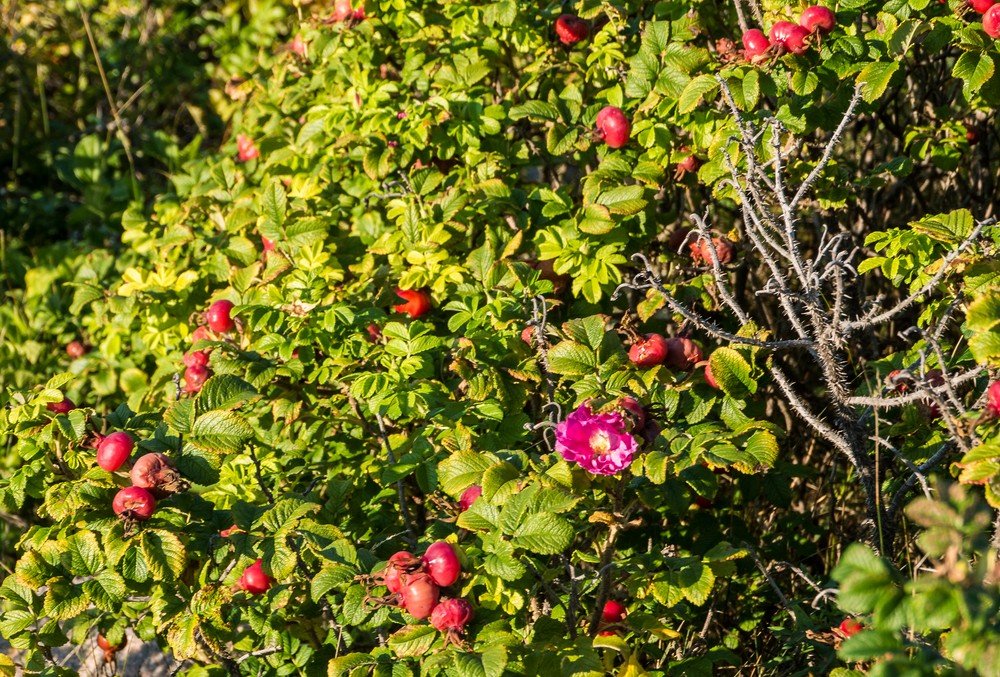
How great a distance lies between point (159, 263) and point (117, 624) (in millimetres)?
884

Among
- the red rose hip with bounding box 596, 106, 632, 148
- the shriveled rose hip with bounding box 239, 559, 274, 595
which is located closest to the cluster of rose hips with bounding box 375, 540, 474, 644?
the shriveled rose hip with bounding box 239, 559, 274, 595

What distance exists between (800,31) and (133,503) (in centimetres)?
145

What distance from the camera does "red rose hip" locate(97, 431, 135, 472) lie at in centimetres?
164

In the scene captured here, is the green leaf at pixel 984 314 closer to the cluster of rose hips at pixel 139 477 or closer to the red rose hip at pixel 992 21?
the red rose hip at pixel 992 21

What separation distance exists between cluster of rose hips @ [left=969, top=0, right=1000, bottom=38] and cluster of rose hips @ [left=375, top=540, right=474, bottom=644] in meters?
1.33

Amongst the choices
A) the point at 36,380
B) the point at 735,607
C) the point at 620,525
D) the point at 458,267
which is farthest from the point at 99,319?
the point at 735,607

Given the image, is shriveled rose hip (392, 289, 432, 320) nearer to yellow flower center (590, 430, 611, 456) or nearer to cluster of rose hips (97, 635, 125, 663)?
yellow flower center (590, 430, 611, 456)

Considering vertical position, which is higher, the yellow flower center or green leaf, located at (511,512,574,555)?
the yellow flower center

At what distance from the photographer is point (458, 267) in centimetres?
211

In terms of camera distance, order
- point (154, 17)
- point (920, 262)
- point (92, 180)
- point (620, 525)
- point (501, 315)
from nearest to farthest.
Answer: point (620, 525) < point (920, 262) < point (501, 315) < point (92, 180) < point (154, 17)

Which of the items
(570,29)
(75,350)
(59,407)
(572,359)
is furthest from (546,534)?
(75,350)

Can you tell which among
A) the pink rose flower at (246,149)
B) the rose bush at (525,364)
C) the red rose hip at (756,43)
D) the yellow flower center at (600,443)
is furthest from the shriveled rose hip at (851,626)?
the pink rose flower at (246,149)

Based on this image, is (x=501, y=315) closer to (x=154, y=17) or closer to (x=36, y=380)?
(x=36, y=380)

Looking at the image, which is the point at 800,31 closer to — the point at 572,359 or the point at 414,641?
the point at 572,359
